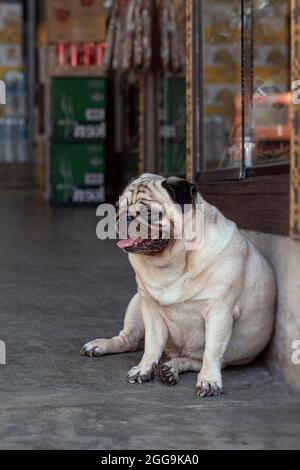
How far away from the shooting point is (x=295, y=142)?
3.09 metres

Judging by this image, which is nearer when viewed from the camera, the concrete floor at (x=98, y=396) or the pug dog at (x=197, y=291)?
the concrete floor at (x=98, y=396)

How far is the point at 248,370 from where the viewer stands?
345 centimetres

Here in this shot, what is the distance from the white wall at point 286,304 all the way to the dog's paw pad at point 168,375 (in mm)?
402

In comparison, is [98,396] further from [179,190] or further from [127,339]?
[179,190]

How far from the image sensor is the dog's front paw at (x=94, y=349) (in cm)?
368

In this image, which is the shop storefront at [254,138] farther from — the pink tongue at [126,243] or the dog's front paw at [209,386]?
the pink tongue at [126,243]

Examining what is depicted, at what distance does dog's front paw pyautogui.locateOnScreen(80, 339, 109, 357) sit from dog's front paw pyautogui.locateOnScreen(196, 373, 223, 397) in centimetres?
68

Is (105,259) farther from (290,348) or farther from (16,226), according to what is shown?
(290,348)

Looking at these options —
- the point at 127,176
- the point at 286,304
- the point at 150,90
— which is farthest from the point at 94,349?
the point at 127,176

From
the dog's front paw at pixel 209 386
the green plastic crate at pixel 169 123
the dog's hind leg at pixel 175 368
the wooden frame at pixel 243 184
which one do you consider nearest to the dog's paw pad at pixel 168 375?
the dog's hind leg at pixel 175 368

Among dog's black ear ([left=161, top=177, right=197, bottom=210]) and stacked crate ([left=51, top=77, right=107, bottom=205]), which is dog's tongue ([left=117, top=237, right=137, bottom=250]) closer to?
dog's black ear ([left=161, top=177, right=197, bottom=210])

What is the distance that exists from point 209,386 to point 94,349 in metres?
0.76

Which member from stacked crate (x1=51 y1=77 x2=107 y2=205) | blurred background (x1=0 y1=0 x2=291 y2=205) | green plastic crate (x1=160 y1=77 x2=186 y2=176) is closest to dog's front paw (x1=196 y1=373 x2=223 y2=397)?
blurred background (x1=0 y1=0 x2=291 y2=205)
